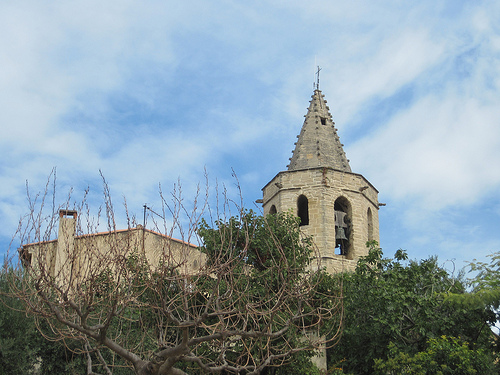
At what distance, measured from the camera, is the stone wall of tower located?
22.5 metres

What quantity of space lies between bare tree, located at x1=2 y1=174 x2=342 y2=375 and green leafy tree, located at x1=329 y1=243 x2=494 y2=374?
2.53ft

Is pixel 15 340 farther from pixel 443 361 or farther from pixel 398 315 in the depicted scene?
pixel 443 361

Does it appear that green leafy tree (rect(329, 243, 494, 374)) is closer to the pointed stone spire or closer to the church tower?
the church tower

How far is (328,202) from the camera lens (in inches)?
907

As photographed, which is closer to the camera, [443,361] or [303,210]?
[443,361]

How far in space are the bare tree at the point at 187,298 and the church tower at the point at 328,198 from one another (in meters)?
4.59

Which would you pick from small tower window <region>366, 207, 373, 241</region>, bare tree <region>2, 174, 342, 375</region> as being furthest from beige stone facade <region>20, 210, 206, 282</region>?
small tower window <region>366, 207, 373, 241</region>

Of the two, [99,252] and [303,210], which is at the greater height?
[303,210]

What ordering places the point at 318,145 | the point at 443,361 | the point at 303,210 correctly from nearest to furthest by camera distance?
1. the point at 443,361
2. the point at 303,210
3. the point at 318,145

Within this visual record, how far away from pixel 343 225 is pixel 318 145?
3.75 m

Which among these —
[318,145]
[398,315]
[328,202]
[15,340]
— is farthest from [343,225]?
[15,340]

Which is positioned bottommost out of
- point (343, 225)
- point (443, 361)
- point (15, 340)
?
point (443, 361)

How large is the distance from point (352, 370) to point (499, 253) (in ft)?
16.0

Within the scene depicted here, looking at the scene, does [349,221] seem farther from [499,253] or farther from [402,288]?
[499,253]
